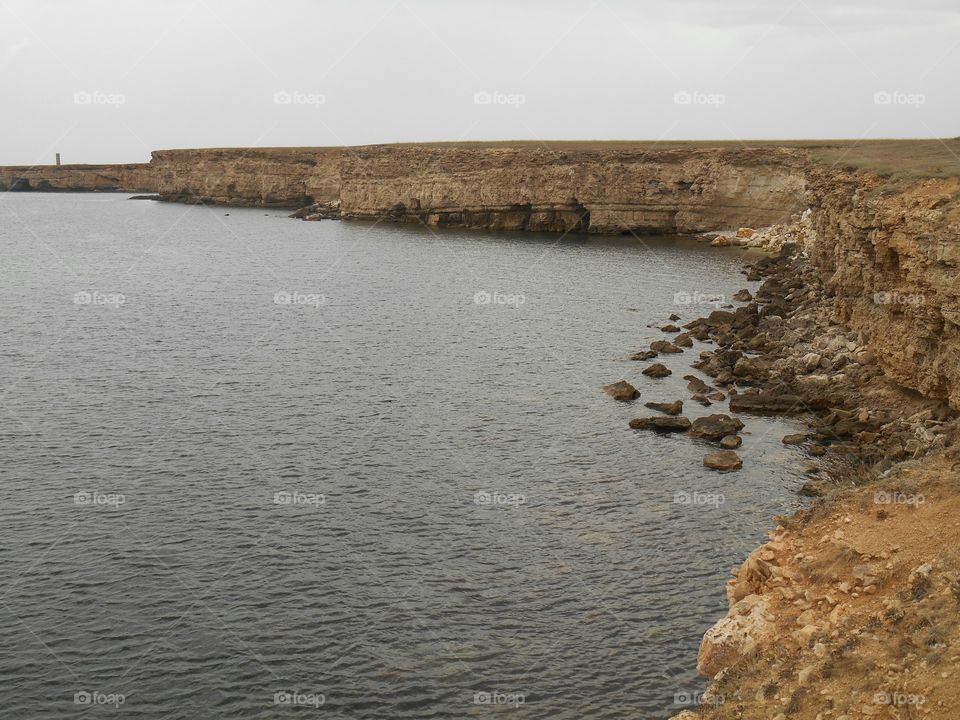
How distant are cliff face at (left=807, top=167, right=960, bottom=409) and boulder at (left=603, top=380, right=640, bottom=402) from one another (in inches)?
372

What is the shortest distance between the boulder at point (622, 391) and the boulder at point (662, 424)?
11.2 ft

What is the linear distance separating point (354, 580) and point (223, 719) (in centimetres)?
552

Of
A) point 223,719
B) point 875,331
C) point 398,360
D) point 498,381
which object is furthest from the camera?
point 398,360

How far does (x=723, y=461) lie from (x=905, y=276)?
958 cm

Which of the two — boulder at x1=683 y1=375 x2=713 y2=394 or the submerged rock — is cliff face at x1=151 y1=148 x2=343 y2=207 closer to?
the submerged rock

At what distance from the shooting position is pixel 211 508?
2502cm

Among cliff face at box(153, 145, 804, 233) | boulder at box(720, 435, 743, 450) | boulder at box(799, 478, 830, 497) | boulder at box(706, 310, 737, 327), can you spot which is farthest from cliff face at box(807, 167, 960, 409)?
cliff face at box(153, 145, 804, 233)

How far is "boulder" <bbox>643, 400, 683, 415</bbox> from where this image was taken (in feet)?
113

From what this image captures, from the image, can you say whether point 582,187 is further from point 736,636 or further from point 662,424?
point 736,636

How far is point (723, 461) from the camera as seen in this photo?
28859mm

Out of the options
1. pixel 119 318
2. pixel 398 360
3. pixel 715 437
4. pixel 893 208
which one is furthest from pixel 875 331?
pixel 119 318

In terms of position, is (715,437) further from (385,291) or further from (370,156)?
(370,156)

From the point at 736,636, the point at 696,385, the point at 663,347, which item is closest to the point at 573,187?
the point at 663,347

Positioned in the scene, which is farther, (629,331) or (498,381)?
(629,331)
